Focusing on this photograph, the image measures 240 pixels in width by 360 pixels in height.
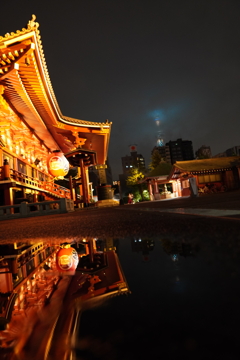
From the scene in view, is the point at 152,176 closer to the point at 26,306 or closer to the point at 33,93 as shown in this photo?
the point at 33,93

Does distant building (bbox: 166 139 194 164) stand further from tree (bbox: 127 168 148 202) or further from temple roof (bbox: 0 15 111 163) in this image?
temple roof (bbox: 0 15 111 163)

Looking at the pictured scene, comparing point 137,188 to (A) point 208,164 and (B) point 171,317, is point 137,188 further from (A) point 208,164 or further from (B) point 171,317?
(B) point 171,317

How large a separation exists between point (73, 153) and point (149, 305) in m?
12.6

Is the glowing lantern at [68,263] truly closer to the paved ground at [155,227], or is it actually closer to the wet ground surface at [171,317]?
the wet ground surface at [171,317]

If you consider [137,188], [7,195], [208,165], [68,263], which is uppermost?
[208,165]

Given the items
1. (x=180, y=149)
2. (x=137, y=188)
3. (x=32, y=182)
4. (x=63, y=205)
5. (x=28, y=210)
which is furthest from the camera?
(x=180, y=149)

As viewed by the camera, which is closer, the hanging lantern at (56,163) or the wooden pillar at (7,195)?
the wooden pillar at (7,195)

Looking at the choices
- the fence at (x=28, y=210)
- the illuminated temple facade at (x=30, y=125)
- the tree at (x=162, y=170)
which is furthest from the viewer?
the tree at (x=162, y=170)

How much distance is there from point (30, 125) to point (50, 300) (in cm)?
1422

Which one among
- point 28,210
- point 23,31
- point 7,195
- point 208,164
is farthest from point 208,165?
point 23,31

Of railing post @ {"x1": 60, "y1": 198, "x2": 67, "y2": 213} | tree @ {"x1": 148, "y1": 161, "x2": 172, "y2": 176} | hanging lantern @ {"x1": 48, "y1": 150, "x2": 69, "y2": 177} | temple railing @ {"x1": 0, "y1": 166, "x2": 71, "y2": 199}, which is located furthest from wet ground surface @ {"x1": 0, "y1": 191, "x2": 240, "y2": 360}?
tree @ {"x1": 148, "y1": 161, "x2": 172, "y2": 176}

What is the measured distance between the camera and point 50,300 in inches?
26.3

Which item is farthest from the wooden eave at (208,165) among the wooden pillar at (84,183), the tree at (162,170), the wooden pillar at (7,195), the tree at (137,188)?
the wooden pillar at (7,195)

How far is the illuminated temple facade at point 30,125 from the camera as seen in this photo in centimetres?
784
